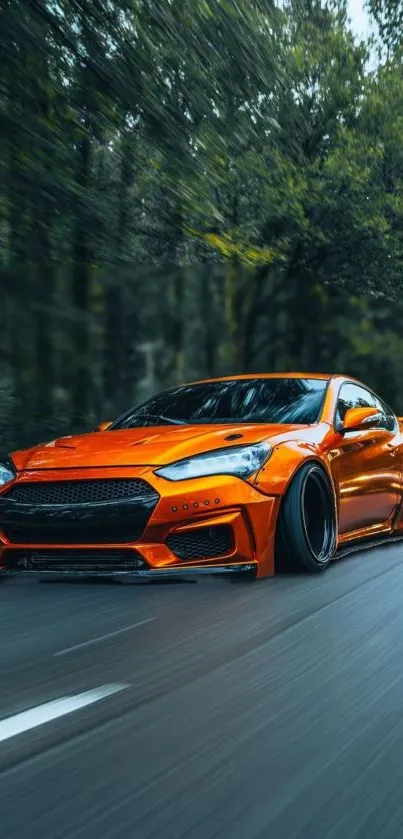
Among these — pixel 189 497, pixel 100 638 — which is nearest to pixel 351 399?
pixel 189 497

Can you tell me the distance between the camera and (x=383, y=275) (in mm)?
22438

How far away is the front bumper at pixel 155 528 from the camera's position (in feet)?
20.1

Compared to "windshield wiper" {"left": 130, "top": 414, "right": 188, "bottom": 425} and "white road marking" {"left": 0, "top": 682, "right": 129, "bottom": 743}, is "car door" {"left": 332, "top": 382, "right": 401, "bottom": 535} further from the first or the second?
"white road marking" {"left": 0, "top": 682, "right": 129, "bottom": 743}

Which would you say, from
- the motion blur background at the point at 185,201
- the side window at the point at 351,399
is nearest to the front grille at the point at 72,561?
the side window at the point at 351,399

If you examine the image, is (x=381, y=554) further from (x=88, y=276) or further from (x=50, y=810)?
(x=88, y=276)

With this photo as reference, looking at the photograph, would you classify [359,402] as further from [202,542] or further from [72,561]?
[72,561]

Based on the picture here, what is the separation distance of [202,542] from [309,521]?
3.46 ft

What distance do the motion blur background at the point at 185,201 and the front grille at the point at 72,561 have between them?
5255mm

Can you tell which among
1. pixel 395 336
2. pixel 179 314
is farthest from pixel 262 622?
pixel 395 336

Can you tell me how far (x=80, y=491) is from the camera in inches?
250

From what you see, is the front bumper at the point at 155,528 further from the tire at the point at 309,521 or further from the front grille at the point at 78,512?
the tire at the point at 309,521

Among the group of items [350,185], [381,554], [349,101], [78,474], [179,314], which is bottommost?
[381,554]

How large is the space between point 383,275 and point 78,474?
55.6 ft

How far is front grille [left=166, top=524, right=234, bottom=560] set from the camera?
20.2 feet
